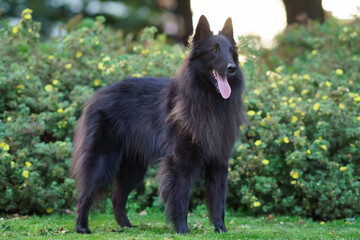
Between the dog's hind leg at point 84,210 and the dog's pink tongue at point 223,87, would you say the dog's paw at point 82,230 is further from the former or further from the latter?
the dog's pink tongue at point 223,87

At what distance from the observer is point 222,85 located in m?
4.64

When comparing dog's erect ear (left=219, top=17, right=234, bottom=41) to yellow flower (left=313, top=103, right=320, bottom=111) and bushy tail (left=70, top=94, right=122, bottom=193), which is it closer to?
bushy tail (left=70, top=94, right=122, bottom=193)

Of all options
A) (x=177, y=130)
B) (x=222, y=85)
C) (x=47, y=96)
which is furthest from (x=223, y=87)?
(x=47, y=96)

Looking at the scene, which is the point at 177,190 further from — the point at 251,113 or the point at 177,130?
the point at 251,113

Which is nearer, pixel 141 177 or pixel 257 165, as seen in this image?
pixel 141 177

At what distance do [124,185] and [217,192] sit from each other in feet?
4.23

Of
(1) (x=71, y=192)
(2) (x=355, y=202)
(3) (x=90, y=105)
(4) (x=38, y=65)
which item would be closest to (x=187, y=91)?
(3) (x=90, y=105)

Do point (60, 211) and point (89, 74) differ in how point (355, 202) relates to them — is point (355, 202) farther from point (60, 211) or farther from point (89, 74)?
point (89, 74)

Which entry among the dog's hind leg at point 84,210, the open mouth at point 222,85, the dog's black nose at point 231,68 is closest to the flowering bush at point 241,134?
the open mouth at point 222,85

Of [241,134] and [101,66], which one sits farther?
[101,66]

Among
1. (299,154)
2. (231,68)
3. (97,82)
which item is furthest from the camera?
(97,82)

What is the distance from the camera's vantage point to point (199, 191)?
22.0 feet

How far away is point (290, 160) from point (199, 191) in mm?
1411

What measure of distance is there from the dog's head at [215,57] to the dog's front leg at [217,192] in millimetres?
761
